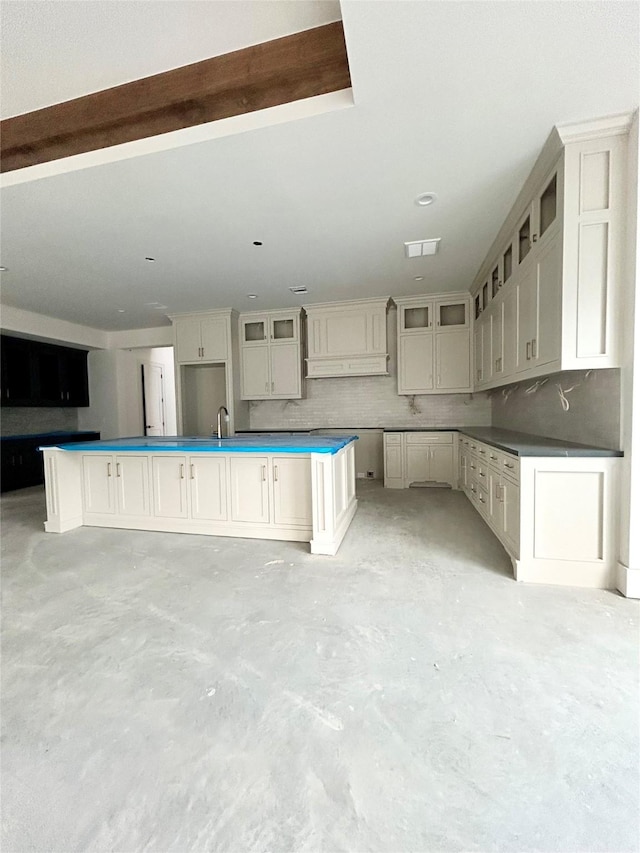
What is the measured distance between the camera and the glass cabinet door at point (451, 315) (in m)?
5.04

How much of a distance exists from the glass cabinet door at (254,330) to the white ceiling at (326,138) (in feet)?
5.63

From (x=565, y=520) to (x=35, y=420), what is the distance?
807 centimetres

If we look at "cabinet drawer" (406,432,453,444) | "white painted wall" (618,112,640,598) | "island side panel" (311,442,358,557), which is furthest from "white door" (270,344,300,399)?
"white painted wall" (618,112,640,598)

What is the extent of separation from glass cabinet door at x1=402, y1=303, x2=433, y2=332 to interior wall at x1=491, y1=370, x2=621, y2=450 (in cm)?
162

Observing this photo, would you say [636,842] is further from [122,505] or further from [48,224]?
[48,224]

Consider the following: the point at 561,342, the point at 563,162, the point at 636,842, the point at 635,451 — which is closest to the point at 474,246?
the point at 563,162

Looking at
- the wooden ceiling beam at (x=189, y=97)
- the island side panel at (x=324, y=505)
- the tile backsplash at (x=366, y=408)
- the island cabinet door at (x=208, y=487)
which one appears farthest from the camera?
the tile backsplash at (x=366, y=408)

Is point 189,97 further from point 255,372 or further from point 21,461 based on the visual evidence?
point 21,461

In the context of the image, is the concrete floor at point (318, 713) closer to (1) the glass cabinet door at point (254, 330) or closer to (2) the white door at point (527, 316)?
(2) the white door at point (527, 316)

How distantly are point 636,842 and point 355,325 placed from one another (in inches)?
204

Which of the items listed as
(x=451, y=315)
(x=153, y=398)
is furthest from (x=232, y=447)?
(x=153, y=398)

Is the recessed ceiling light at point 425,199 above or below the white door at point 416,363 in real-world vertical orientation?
above

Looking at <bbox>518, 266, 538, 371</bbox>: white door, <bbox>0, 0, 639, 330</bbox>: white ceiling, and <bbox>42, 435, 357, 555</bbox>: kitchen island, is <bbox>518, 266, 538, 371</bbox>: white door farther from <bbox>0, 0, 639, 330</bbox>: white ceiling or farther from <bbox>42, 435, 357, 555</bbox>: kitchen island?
<bbox>42, 435, 357, 555</bbox>: kitchen island

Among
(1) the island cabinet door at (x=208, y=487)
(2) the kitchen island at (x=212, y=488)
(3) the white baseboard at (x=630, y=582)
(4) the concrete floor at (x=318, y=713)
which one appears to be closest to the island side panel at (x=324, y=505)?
(2) the kitchen island at (x=212, y=488)
